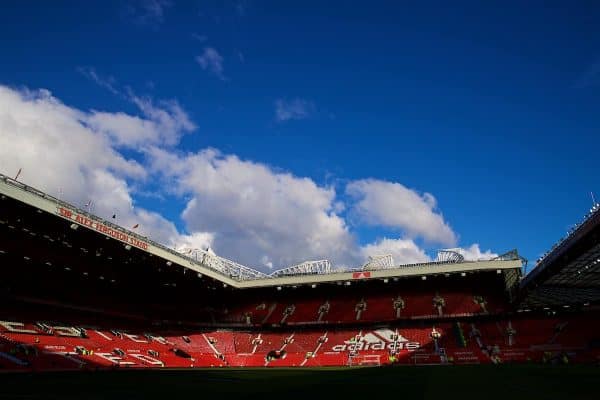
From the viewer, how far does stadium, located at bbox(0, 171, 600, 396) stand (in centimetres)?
3522

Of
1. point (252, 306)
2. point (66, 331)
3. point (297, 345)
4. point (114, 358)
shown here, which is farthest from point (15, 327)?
point (252, 306)

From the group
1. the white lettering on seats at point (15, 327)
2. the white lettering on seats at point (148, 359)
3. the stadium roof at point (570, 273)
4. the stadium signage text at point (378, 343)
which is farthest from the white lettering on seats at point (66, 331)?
the stadium roof at point (570, 273)

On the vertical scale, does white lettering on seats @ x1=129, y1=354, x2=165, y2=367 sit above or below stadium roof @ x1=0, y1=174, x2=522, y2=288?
below

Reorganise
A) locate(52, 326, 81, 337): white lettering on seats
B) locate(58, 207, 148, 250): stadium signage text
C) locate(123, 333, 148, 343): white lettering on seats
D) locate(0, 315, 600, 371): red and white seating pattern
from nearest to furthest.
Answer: locate(58, 207, 148, 250): stadium signage text
locate(0, 315, 600, 371): red and white seating pattern
locate(52, 326, 81, 337): white lettering on seats
locate(123, 333, 148, 343): white lettering on seats

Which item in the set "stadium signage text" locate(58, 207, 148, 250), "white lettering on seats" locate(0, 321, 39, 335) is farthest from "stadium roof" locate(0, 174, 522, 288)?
"white lettering on seats" locate(0, 321, 39, 335)

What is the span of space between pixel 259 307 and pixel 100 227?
100 ft

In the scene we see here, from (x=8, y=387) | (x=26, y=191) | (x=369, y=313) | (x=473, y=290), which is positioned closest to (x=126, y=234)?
(x=26, y=191)

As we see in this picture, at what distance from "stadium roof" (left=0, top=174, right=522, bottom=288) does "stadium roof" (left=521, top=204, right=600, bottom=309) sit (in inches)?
194

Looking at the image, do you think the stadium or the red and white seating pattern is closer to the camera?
the red and white seating pattern

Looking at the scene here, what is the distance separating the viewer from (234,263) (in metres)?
63.1

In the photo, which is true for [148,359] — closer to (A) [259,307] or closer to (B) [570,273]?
(A) [259,307]

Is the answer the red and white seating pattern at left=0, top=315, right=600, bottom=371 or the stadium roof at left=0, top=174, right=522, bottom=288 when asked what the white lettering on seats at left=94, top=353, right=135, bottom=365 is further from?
the stadium roof at left=0, top=174, right=522, bottom=288

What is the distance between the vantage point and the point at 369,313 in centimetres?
5528

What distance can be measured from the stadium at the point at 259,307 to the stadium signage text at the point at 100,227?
0.11 m
